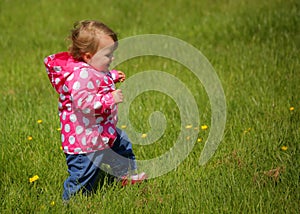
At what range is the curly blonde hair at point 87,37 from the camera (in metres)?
3.29

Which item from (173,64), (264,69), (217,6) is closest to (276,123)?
(264,69)

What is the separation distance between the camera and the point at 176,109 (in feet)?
15.7

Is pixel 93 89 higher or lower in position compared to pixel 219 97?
higher

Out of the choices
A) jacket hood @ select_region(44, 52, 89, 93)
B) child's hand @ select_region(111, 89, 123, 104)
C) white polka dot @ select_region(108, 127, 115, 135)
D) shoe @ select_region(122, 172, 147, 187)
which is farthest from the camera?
shoe @ select_region(122, 172, 147, 187)

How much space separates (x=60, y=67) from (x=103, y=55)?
26 cm

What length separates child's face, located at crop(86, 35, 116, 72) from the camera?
10.8ft

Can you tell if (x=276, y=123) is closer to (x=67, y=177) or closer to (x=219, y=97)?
(x=219, y=97)

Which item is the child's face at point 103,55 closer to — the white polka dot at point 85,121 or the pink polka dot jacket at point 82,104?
the pink polka dot jacket at point 82,104

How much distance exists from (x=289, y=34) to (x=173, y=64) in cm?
155

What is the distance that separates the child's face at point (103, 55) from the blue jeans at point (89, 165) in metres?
0.49

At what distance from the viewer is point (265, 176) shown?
350 cm

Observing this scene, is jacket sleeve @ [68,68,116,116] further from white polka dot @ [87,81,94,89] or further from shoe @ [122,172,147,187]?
shoe @ [122,172,147,187]

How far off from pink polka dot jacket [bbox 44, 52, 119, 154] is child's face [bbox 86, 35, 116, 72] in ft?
0.17

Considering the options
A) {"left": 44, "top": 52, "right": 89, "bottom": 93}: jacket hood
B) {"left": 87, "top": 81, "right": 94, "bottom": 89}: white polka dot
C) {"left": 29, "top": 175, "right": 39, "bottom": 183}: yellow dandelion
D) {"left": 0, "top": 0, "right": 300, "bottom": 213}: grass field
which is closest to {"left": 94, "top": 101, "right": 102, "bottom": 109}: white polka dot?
{"left": 87, "top": 81, "right": 94, "bottom": 89}: white polka dot
